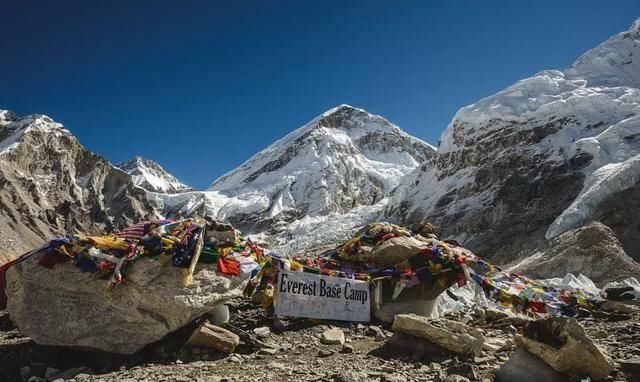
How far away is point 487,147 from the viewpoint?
77250 mm

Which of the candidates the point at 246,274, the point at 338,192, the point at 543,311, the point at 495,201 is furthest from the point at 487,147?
the point at 338,192

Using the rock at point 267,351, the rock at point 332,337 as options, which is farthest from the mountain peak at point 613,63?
the rock at point 267,351

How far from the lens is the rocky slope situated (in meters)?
89.1

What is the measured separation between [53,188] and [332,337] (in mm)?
118953

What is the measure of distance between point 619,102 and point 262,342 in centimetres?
7037

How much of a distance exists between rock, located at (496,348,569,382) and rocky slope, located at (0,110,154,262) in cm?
8182

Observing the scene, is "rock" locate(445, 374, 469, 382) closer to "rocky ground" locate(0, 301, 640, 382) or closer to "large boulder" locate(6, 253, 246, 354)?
"rocky ground" locate(0, 301, 640, 382)

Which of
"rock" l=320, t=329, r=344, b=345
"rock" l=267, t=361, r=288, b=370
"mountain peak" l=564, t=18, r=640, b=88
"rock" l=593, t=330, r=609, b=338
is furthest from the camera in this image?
"mountain peak" l=564, t=18, r=640, b=88

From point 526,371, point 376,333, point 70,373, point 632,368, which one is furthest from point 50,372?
point 632,368

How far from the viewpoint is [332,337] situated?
863cm

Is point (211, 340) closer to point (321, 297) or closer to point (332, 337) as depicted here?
point (332, 337)

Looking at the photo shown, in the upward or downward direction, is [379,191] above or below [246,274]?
above

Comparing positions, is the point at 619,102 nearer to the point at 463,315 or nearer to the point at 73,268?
the point at 463,315

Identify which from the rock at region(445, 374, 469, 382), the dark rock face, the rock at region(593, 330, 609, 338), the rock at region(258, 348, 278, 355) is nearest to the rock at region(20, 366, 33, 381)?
the rock at region(258, 348, 278, 355)
